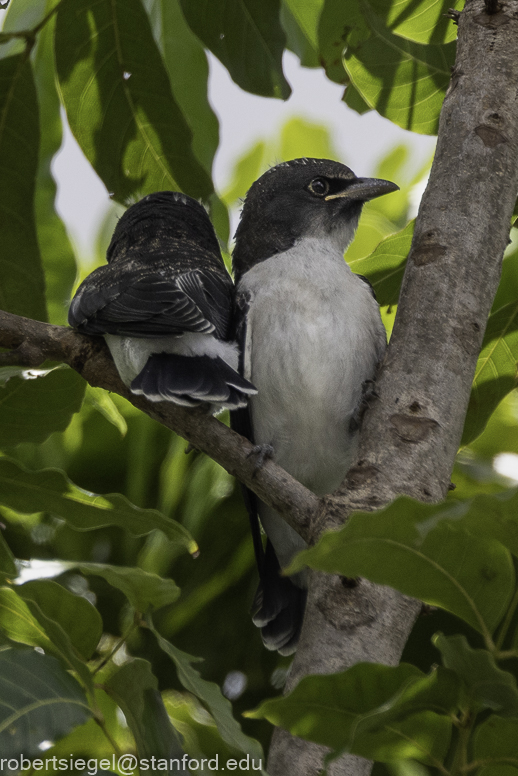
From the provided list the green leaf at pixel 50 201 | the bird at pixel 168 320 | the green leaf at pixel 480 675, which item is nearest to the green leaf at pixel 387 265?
the bird at pixel 168 320

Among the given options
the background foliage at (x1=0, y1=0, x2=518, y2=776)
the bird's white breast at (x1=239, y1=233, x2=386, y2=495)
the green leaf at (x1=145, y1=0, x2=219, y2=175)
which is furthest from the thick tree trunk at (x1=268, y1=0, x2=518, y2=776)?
the green leaf at (x1=145, y1=0, x2=219, y2=175)

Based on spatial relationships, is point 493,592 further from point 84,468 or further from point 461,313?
point 84,468

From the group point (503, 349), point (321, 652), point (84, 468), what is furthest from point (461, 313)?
point (84, 468)

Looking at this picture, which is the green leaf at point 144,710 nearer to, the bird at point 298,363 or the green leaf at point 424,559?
the green leaf at point 424,559

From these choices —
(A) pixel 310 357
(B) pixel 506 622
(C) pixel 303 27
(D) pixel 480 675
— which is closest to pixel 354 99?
(C) pixel 303 27

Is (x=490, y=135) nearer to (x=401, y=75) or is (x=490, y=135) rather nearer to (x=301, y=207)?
(x=401, y=75)

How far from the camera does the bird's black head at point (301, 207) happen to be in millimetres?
3059

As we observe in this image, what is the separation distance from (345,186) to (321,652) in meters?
2.05

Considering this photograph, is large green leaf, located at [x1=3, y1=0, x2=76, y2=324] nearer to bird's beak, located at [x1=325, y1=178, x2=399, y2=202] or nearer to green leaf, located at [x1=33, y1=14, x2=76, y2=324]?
green leaf, located at [x1=33, y1=14, x2=76, y2=324]

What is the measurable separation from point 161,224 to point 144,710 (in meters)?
1.70

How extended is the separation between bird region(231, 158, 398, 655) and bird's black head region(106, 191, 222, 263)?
24 cm

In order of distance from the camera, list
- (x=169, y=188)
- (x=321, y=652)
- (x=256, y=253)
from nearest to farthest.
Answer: (x=321, y=652)
(x=169, y=188)
(x=256, y=253)

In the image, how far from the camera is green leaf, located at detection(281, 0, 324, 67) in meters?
2.89

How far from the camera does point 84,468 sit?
3.73 meters
